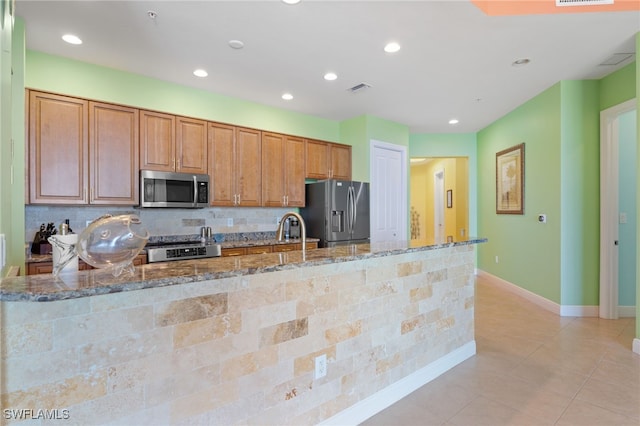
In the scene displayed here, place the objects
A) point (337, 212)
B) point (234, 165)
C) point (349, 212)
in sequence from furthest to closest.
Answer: point (349, 212)
point (337, 212)
point (234, 165)

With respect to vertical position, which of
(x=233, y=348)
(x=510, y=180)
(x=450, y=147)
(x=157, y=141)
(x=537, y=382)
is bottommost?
(x=537, y=382)

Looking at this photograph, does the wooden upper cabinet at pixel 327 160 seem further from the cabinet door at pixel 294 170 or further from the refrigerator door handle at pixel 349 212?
Answer: the refrigerator door handle at pixel 349 212

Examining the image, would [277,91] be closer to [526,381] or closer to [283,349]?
[283,349]

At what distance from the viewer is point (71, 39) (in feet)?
9.17

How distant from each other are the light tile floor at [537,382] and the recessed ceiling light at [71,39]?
374cm

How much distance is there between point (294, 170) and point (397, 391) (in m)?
3.13

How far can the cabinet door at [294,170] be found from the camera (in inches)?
175

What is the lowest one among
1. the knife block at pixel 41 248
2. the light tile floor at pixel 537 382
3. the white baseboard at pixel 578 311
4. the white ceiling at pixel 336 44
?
the light tile floor at pixel 537 382

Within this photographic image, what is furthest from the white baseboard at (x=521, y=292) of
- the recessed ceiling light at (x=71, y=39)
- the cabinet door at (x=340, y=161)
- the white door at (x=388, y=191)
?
the recessed ceiling light at (x=71, y=39)

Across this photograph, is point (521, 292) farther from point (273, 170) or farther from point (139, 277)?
point (139, 277)

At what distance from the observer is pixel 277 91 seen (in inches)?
156

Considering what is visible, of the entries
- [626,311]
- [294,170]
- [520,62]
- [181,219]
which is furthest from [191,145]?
[626,311]

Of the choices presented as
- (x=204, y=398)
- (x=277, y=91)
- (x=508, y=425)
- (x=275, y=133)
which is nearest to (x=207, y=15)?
(x=277, y=91)

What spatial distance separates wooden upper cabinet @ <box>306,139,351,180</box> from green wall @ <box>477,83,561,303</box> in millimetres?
2527
